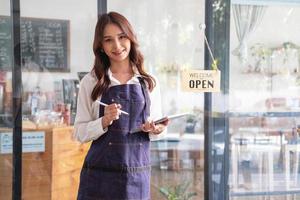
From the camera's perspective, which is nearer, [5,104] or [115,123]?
[115,123]

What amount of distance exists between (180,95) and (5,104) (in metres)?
1.26

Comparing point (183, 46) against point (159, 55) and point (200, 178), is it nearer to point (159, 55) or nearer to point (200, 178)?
point (159, 55)

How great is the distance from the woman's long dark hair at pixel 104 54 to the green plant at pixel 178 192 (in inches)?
56.9

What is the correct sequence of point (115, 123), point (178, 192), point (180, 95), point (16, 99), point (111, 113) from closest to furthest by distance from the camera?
point (111, 113), point (115, 123), point (16, 99), point (178, 192), point (180, 95)

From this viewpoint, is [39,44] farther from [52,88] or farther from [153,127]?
[153,127]

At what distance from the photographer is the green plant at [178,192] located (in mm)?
2934

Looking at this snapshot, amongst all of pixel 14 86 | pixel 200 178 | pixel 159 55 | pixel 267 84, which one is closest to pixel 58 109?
pixel 14 86

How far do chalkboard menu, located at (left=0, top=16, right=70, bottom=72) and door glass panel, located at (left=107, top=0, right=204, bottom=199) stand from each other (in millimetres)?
558

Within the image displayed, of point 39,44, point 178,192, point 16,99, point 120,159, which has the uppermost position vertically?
point 39,44

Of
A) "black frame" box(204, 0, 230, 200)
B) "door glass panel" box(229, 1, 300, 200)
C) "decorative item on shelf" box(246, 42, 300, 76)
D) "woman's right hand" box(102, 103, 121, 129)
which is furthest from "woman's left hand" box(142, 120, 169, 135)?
"decorative item on shelf" box(246, 42, 300, 76)

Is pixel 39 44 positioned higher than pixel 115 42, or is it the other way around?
pixel 39 44

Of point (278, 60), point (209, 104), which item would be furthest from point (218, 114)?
point (278, 60)

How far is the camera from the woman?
1577 mm

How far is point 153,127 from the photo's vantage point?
61.4 inches
